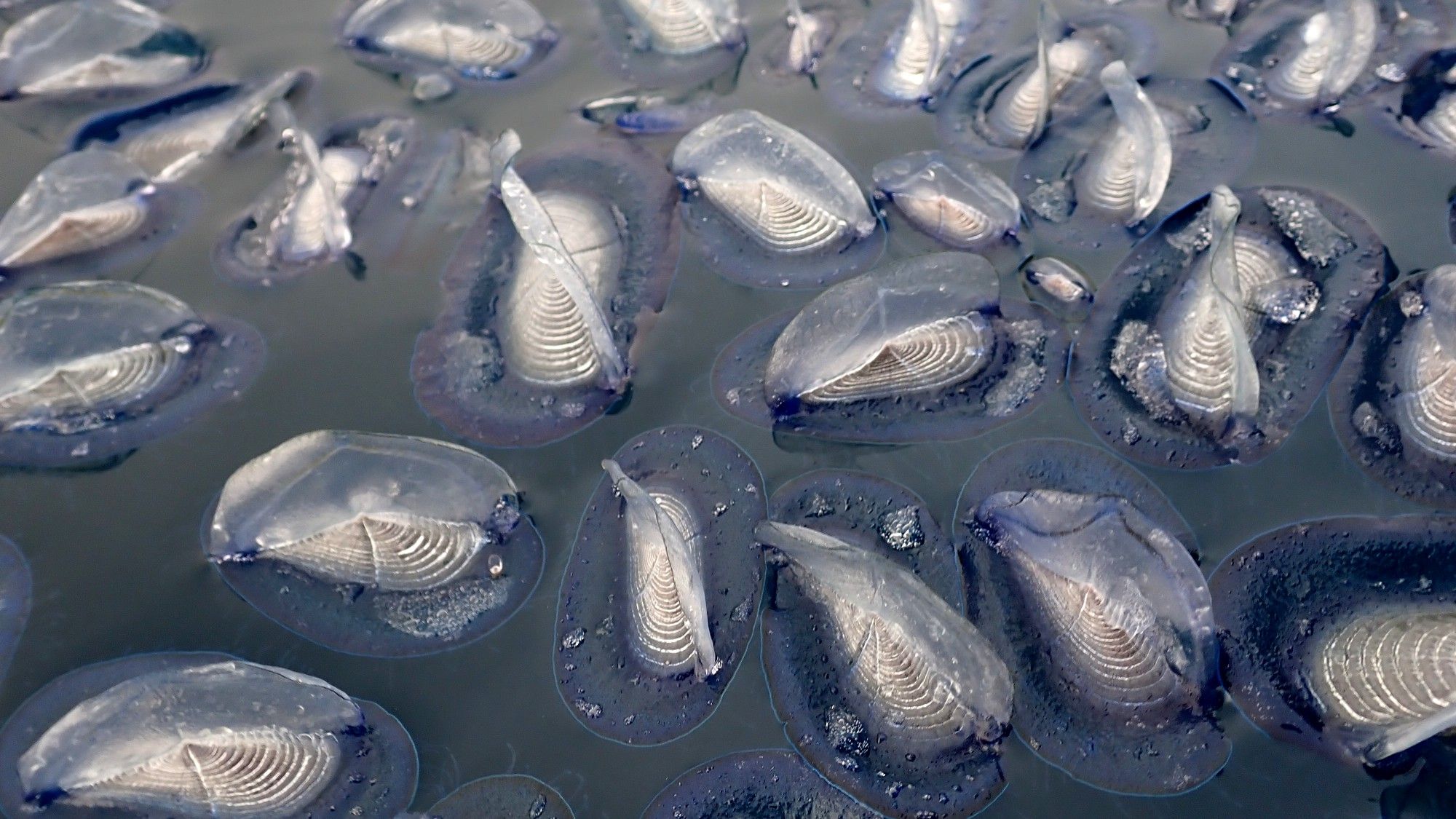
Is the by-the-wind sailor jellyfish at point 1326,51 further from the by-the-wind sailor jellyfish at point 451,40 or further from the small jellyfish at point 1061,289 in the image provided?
the by-the-wind sailor jellyfish at point 451,40

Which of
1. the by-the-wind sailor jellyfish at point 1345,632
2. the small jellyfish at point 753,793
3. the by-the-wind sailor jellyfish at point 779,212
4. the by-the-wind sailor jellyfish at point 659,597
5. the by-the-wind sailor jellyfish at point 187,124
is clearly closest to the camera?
the by-the-wind sailor jellyfish at point 1345,632

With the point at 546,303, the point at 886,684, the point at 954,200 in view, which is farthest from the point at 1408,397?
the point at 546,303

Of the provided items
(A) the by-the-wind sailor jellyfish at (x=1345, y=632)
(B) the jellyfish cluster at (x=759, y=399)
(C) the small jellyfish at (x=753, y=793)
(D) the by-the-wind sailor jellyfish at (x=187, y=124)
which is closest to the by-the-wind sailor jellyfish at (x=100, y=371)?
(B) the jellyfish cluster at (x=759, y=399)

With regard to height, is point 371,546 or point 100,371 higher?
point 100,371

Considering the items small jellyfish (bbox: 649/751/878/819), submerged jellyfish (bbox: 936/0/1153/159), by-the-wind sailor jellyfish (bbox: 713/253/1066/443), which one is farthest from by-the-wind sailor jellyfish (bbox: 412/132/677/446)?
submerged jellyfish (bbox: 936/0/1153/159)

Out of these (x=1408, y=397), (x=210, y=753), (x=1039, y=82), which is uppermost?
(x=1039, y=82)

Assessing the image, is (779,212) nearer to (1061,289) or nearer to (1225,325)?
(1061,289)

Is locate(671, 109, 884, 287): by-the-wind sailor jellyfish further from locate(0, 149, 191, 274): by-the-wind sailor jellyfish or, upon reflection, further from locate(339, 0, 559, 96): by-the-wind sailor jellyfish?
locate(0, 149, 191, 274): by-the-wind sailor jellyfish
